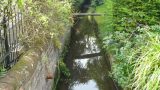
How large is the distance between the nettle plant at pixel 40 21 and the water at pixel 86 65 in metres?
1.50

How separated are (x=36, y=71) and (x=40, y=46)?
1213 millimetres

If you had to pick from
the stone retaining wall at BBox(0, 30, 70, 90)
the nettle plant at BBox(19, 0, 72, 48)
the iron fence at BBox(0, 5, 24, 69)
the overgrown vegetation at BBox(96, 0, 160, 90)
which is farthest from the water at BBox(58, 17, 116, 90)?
the iron fence at BBox(0, 5, 24, 69)

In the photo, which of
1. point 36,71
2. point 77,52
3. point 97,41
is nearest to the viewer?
point 36,71

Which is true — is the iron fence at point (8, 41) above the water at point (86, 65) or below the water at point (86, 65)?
above

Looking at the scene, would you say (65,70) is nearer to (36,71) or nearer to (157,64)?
(36,71)

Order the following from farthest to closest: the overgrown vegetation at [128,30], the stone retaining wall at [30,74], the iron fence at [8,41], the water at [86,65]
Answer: the water at [86,65] < the overgrown vegetation at [128,30] < the iron fence at [8,41] < the stone retaining wall at [30,74]

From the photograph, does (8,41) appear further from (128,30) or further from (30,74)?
(128,30)

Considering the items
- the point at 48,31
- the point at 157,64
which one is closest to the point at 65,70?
the point at 48,31

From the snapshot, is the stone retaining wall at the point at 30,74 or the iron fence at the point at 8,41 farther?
the iron fence at the point at 8,41

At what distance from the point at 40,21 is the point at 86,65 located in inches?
192

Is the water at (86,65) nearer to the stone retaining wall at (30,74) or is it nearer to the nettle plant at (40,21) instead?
the nettle plant at (40,21)

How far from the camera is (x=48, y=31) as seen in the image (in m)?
8.27

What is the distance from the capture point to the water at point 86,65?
998 cm

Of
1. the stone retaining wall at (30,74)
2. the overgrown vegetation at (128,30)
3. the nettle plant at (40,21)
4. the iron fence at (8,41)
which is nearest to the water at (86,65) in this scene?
the overgrown vegetation at (128,30)
